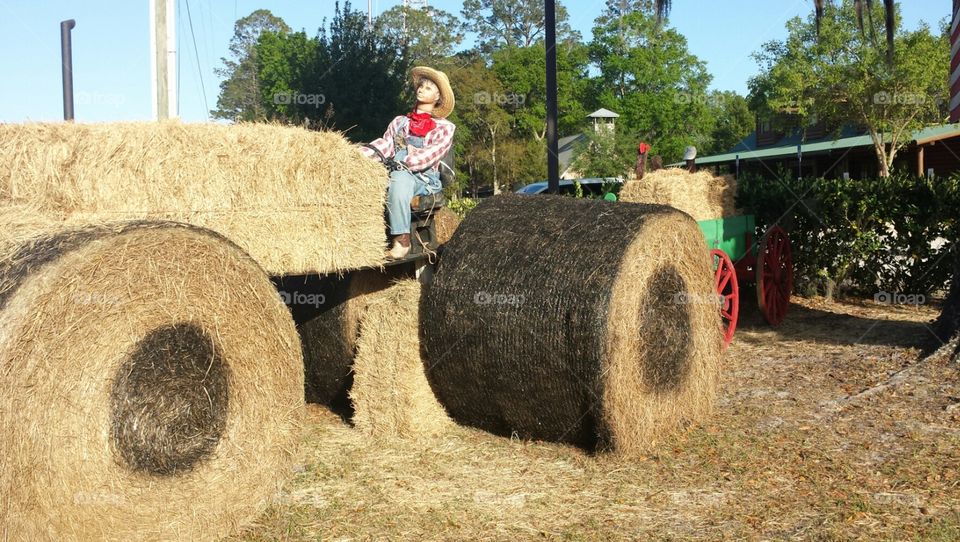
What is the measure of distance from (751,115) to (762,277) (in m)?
78.4

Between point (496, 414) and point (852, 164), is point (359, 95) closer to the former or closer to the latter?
point (852, 164)

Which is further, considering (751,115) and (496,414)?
(751,115)

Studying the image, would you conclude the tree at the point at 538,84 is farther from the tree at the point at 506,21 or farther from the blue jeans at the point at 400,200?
the blue jeans at the point at 400,200

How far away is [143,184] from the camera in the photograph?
4406 mm

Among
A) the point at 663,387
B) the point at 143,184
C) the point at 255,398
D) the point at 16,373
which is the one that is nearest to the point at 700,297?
the point at 663,387

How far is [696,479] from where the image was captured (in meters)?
5.20

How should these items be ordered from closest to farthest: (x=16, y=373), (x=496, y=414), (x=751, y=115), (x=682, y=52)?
→ (x=16, y=373) → (x=496, y=414) → (x=682, y=52) → (x=751, y=115)

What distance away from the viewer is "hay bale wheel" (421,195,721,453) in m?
5.36

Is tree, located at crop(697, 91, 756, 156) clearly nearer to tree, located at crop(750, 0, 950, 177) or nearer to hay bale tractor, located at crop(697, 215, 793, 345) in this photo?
tree, located at crop(750, 0, 950, 177)

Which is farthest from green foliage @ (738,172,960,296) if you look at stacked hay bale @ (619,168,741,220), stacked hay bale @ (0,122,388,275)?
stacked hay bale @ (0,122,388,275)

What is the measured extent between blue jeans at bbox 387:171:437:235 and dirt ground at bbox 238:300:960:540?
155cm

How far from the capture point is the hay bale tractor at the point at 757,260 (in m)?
9.16

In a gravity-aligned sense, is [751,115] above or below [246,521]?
above

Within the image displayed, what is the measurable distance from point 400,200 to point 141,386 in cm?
228
